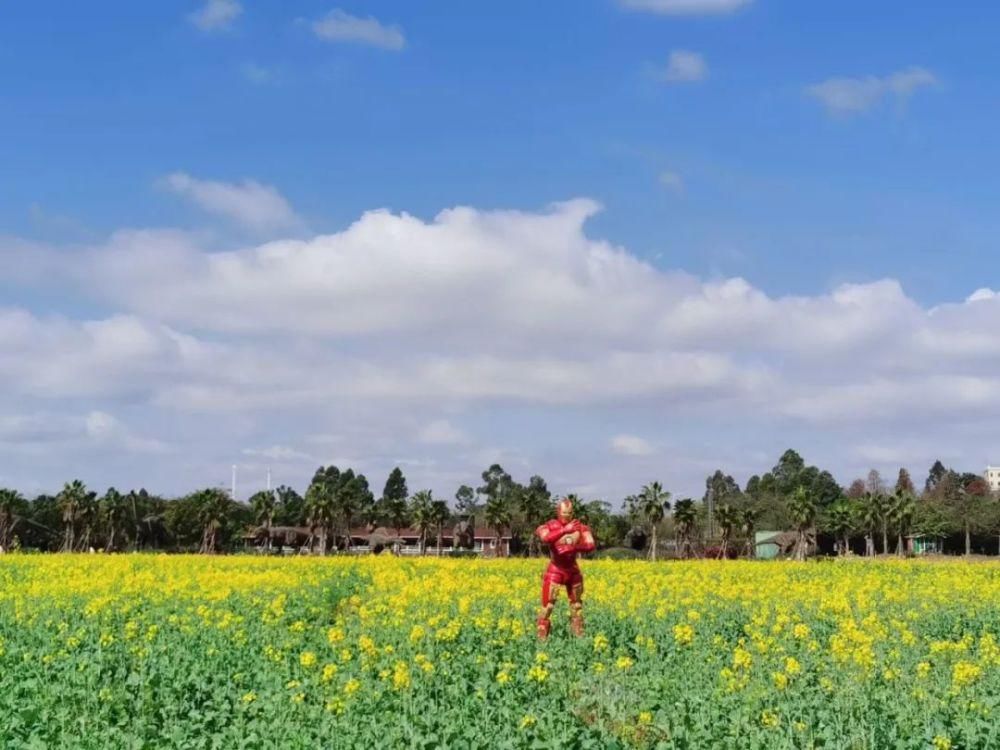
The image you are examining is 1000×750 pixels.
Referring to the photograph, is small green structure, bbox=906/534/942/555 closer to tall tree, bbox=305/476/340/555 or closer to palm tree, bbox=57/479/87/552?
tall tree, bbox=305/476/340/555

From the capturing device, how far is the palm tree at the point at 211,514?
295 feet

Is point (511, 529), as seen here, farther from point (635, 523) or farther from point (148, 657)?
point (148, 657)

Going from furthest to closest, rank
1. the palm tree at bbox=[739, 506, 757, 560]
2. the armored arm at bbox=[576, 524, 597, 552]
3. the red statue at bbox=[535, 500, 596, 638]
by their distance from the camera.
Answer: the palm tree at bbox=[739, 506, 757, 560], the armored arm at bbox=[576, 524, 597, 552], the red statue at bbox=[535, 500, 596, 638]

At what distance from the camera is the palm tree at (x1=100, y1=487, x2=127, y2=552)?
299ft

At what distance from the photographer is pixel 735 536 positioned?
99.4 metres

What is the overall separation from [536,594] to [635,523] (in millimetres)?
82295

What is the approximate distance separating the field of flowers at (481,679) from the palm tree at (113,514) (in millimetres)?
74825

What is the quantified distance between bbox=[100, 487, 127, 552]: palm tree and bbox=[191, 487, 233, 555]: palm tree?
6.54 meters

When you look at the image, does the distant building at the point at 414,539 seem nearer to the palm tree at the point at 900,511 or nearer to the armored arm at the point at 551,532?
the palm tree at the point at 900,511

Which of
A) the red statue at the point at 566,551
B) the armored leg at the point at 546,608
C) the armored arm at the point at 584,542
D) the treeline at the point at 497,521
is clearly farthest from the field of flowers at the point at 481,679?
the treeline at the point at 497,521

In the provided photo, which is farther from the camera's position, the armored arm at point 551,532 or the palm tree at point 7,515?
the palm tree at point 7,515

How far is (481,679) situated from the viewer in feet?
35.0

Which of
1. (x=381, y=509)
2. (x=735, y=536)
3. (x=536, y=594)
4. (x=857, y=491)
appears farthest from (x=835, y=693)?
(x=857, y=491)

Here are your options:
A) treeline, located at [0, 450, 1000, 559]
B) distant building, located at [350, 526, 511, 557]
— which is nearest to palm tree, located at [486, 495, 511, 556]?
treeline, located at [0, 450, 1000, 559]
